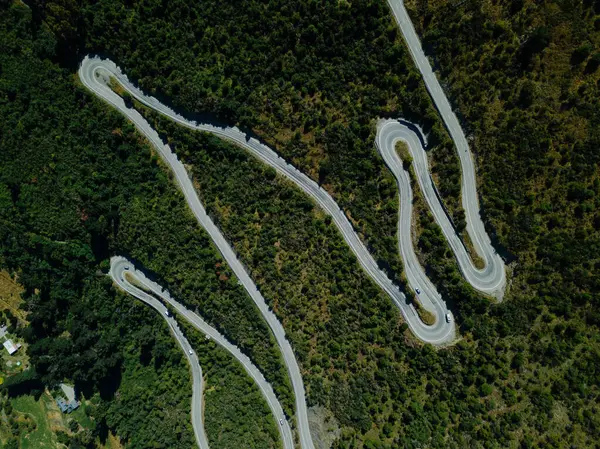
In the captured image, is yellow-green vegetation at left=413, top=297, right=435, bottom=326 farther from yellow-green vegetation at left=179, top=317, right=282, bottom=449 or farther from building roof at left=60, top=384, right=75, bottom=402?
building roof at left=60, top=384, right=75, bottom=402

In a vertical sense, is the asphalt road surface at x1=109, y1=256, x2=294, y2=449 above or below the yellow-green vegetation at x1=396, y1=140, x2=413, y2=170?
below

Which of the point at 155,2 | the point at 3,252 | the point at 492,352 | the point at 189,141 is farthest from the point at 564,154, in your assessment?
the point at 3,252

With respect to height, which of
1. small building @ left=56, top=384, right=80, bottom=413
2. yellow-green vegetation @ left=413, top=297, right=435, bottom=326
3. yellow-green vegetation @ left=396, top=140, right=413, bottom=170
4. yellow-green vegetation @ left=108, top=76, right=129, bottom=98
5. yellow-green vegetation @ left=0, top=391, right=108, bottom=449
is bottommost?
yellow-green vegetation @ left=0, top=391, right=108, bottom=449

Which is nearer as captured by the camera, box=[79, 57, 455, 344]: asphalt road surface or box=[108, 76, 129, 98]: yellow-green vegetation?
box=[79, 57, 455, 344]: asphalt road surface

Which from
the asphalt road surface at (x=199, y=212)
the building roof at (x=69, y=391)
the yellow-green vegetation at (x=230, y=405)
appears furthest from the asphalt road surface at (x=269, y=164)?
the building roof at (x=69, y=391)

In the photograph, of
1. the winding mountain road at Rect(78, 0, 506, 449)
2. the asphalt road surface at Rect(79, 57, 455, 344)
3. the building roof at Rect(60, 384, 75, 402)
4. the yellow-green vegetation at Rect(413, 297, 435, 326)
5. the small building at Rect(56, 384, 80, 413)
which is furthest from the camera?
the building roof at Rect(60, 384, 75, 402)

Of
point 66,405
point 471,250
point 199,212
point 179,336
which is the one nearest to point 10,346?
point 66,405

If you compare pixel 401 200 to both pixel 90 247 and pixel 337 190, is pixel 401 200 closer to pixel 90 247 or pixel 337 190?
pixel 337 190

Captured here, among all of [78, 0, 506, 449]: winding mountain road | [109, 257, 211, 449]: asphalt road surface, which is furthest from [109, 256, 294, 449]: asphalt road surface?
[78, 0, 506, 449]: winding mountain road

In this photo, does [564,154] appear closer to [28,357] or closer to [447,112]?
[447,112]
